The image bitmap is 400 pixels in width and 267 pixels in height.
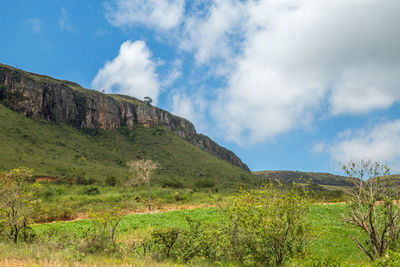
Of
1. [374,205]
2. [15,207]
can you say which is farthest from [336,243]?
[15,207]

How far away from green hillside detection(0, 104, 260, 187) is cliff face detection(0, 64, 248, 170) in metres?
4.80

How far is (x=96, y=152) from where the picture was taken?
85562 mm

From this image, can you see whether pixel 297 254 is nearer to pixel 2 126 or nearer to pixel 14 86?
pixel 2 126

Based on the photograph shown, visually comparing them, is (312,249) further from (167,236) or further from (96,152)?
(96,152)

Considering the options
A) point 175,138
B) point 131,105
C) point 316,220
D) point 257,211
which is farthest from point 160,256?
point 131,105

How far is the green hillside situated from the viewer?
6047 cm

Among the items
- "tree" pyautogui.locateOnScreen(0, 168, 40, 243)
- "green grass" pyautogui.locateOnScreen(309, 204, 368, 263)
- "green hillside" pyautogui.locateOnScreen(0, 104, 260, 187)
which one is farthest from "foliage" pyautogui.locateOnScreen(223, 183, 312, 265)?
"green hillside" pyautogui.locateOnScreen(0, 104, 260, 187)

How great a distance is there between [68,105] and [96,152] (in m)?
29.6

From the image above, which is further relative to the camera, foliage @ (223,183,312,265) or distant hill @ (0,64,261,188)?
distant hill @ (0,64,261,188)

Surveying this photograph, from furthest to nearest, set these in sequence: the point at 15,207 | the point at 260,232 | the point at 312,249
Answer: the point at 312,249 → the point at 15,207 → the point at 260,232

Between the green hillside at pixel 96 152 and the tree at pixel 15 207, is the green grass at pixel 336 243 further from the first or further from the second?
the green hillside at pixel 96 152

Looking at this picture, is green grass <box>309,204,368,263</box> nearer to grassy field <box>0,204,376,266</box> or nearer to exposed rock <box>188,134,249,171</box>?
grassy field <box>0,204,376,266</box>

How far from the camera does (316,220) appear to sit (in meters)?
18.5

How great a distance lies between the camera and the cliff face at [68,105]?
84.7 m
